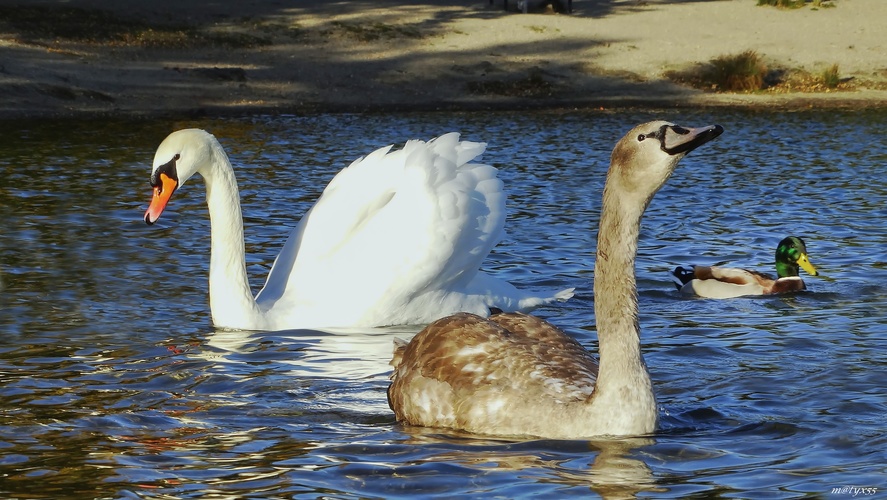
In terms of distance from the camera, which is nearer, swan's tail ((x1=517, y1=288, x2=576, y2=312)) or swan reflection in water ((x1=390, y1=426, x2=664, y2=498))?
swan reflection in water ((x1=390, y1=426, x2=664, y2=498))

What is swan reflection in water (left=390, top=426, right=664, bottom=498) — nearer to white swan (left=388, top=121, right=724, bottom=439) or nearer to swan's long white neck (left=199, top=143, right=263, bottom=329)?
white swan (left=388, top=121, right=724, bottom=439)

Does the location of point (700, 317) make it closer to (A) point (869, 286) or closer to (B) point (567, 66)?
(A) point (869, 286)

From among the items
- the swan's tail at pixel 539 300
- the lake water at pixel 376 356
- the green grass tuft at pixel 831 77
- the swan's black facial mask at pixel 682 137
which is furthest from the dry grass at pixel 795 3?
the swan's black facial mask at pixel 682 137

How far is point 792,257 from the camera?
37.5 feet

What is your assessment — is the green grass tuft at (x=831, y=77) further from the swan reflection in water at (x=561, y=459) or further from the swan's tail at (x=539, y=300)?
the swan reflection in water at (x=561, y=459)

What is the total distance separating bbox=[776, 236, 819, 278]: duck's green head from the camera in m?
11.3

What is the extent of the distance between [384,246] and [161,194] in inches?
60.6

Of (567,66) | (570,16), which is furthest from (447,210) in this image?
(570,16)

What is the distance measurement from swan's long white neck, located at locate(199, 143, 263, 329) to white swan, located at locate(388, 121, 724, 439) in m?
2.27

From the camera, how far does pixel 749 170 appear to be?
711 inches

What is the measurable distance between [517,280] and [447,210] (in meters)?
2.02

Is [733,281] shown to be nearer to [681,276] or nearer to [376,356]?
[681,276]

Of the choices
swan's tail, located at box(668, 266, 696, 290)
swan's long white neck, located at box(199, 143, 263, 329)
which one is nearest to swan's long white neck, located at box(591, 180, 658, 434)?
swan's long white neck, located at box(199, 143, 263, 329)

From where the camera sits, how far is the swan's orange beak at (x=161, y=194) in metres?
9.16
